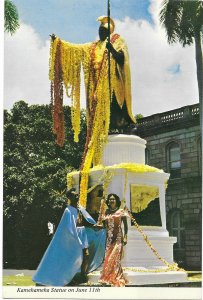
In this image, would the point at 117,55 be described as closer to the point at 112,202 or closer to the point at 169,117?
the point at 112,202

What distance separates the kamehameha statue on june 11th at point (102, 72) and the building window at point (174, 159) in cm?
1191

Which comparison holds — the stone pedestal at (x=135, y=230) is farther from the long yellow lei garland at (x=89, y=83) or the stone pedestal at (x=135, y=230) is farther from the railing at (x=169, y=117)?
the railing at (x=169, y=117)

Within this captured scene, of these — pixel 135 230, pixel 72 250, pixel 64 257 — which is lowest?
pixel 64 257

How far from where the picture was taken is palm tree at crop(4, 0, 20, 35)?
14.4 meters

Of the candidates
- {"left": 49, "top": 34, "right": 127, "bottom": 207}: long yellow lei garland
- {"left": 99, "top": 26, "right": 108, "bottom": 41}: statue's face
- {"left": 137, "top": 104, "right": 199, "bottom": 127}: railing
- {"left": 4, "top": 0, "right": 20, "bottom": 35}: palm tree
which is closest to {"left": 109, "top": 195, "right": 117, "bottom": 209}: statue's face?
{"left": 49, "top": 34, "right": 127, "bottom": 207}: long yellow lei garland

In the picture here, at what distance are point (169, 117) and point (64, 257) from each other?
1424 cm

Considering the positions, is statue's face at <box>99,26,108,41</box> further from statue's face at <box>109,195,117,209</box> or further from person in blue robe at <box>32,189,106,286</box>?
statue's face at <box>109,195,117,209</box>

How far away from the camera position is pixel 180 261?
59.5ft

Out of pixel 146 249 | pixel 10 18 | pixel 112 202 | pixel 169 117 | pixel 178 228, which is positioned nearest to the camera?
pixel 112 202

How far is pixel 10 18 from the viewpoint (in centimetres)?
1496

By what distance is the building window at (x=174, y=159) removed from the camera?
25.2m

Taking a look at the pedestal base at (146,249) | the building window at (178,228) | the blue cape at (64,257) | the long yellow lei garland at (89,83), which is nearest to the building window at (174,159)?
the building window at (178,228)

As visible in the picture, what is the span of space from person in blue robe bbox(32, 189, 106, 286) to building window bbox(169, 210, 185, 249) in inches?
334

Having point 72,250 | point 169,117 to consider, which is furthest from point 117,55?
point 169,117
